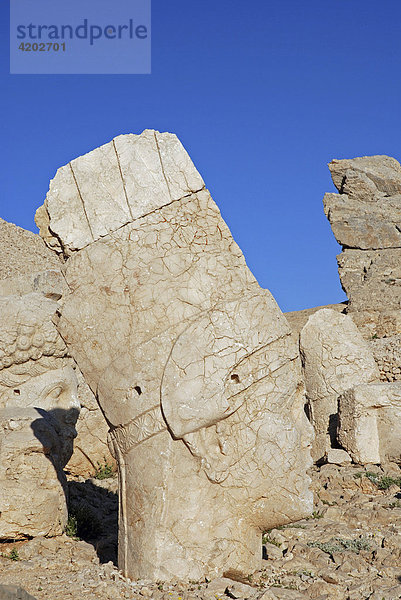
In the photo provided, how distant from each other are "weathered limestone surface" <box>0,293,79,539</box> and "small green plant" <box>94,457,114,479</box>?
201 cm

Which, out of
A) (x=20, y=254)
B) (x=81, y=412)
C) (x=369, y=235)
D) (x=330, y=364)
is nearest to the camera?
(x=81, y=412)

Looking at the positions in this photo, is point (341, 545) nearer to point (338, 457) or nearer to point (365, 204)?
point (338, 457)

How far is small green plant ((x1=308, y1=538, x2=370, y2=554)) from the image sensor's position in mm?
4922

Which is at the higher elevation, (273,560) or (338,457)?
(338,457)

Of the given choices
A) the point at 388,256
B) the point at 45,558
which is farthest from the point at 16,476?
the point at 388,256

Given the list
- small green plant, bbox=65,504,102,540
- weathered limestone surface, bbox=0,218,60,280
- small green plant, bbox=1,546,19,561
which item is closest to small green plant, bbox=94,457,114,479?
small green plant, bbox=65,504,102,540

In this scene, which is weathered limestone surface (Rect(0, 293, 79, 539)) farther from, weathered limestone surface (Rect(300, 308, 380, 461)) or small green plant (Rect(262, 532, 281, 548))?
weathered limestone surface (Rect(300, 308, 380, 461))

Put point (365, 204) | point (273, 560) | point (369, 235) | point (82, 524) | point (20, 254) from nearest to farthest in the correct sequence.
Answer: point (273, 560)
point (82, 524)
point (369, 235)
point (365, 204)
point (20, 254)

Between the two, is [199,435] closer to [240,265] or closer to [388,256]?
[240,265]

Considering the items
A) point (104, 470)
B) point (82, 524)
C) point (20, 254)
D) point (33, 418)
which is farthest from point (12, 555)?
point (20, 254)

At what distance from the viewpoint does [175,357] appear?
4.08 m

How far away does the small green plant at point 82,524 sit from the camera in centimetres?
538

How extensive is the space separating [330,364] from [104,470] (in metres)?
3.31

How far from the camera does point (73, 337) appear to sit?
4.32 m
